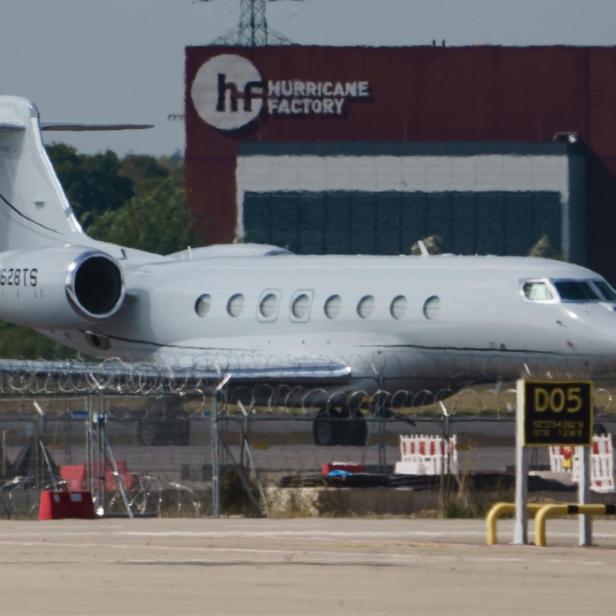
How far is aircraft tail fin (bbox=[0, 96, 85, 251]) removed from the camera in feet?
135

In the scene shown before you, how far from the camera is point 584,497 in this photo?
1734 centimetres

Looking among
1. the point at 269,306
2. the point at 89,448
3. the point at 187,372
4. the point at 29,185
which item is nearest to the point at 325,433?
the point at 187,372

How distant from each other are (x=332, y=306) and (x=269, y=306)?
1377mm

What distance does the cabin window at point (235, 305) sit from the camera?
123 feet

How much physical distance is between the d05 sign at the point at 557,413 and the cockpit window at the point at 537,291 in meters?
16.1

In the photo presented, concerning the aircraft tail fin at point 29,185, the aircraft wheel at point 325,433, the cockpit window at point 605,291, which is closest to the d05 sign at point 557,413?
the aircraft wheel at point 325,433

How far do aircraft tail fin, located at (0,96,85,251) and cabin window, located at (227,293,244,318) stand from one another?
436cm

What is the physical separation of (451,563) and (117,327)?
24693 millimetres

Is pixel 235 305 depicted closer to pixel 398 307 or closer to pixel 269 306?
pixel 269 306

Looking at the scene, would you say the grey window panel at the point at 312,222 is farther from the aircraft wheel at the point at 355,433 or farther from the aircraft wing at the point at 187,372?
the aircraft wheel at the point at 355,433

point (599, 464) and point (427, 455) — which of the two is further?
point (427, 455)

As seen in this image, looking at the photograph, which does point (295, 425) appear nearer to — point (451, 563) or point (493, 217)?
point (451, 563)

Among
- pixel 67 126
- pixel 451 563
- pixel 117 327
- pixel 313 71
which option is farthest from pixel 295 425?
pixel 313 71

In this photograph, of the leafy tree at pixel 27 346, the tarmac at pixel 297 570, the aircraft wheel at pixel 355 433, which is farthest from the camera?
the leafy tree at pixel 27 346
